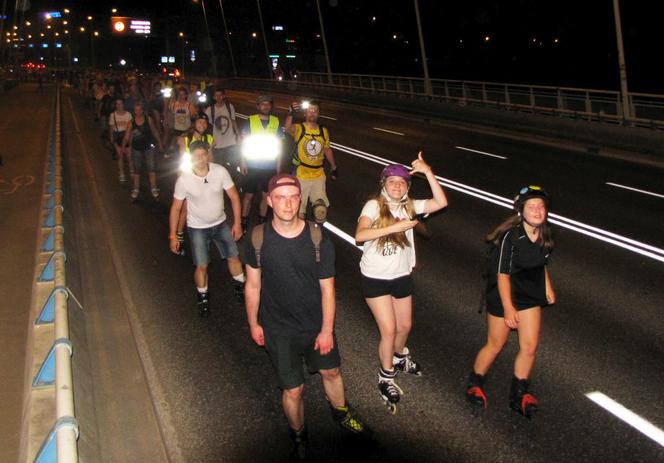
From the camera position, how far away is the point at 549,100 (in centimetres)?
2512

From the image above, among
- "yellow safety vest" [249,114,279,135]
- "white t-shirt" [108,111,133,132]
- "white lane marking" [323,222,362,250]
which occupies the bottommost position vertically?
"white lane marking" [323,222,362,250]

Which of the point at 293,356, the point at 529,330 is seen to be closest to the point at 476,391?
the point at 529,330

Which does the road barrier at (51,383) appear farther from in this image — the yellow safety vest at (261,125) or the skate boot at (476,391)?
the yellow safety vest at (261,125)

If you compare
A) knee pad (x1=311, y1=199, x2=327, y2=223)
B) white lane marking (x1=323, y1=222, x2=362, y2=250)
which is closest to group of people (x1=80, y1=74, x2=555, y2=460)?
knee pad (x1=311, y1=199, x2=327, y2=223)

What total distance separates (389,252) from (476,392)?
1.39 meters

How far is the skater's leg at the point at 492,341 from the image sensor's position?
5010 mm

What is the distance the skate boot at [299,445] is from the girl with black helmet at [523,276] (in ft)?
5.81

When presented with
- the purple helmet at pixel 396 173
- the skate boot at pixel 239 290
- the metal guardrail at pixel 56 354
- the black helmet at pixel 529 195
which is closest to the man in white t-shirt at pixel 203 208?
the skate boot at pixel 239 290

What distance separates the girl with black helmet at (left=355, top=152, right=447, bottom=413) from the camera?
4984 millimetres

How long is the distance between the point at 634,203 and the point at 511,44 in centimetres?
6567

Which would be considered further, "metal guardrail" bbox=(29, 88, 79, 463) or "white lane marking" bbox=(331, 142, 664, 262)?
"white lane marking" bbox=(331, 142, 664, 262)

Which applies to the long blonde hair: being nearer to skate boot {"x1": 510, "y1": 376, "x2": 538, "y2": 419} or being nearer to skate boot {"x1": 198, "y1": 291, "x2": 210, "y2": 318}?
skate boot {"x1": 510, "y1": 376, "x2": 538, "y2": 419}

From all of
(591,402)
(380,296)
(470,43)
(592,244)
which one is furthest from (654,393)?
(470,43)

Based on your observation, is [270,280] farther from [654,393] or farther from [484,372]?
[654,393]
